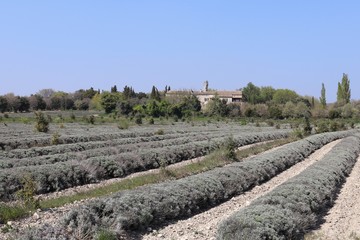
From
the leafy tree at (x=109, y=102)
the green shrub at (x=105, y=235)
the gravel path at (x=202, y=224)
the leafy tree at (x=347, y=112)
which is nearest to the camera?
the green shrub at (x=105, y=235)

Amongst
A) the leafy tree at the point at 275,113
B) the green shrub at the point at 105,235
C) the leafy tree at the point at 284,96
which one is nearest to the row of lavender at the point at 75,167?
the green shrub at the point at 105,235

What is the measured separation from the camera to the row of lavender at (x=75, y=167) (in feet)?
51.1

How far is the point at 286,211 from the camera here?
10.7 meters

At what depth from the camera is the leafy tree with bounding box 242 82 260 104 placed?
14193cm

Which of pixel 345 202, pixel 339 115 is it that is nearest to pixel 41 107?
pixel 339 115

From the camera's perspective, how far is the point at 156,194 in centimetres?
1234

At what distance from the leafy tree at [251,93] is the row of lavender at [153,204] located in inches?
4893

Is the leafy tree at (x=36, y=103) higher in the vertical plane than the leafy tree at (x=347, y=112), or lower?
higher

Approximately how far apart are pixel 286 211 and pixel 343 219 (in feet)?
9.56

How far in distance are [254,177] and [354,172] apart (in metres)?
6.96

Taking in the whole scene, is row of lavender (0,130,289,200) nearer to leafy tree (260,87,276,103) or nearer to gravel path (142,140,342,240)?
gravel path (142,140,342,240)

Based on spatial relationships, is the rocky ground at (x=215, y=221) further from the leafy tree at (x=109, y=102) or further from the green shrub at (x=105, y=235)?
the leafy tree at (x=109, y=102)

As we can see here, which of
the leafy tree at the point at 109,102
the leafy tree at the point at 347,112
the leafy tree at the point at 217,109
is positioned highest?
the leafy tree at the point at 109,102

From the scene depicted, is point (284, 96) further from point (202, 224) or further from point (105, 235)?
point (105, 235)
